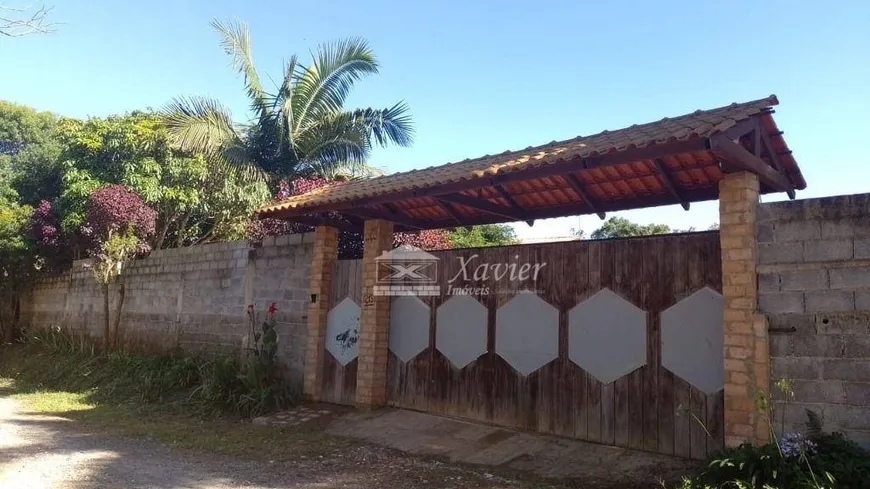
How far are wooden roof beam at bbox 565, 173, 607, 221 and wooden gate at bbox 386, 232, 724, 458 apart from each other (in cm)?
60

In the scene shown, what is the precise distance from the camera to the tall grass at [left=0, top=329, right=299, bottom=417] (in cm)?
847

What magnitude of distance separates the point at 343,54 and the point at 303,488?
30.8 ft

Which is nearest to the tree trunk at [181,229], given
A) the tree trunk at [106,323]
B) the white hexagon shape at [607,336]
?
the tree trunk at [106,323]

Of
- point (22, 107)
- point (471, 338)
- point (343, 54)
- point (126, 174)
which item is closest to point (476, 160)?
point (471, 338)

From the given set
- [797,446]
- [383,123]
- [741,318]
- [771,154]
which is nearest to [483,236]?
[383,123]

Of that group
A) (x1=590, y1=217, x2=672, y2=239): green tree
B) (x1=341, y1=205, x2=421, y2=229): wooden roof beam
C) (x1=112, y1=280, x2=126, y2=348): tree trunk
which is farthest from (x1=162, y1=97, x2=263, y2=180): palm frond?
(x1=590, y1=217, x2=672, y2=239): green tree

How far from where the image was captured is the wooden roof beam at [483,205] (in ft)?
22.3

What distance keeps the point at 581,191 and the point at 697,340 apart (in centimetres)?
199

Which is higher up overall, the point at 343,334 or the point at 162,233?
the point at 162,233

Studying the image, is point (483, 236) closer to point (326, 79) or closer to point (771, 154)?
point (326, 79)

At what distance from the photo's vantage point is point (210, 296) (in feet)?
34.4

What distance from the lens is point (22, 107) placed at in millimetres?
25047

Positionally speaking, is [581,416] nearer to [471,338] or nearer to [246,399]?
[471,338]

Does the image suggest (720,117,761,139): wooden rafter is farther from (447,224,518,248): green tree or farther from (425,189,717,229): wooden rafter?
(447,224,518,248): green tree
